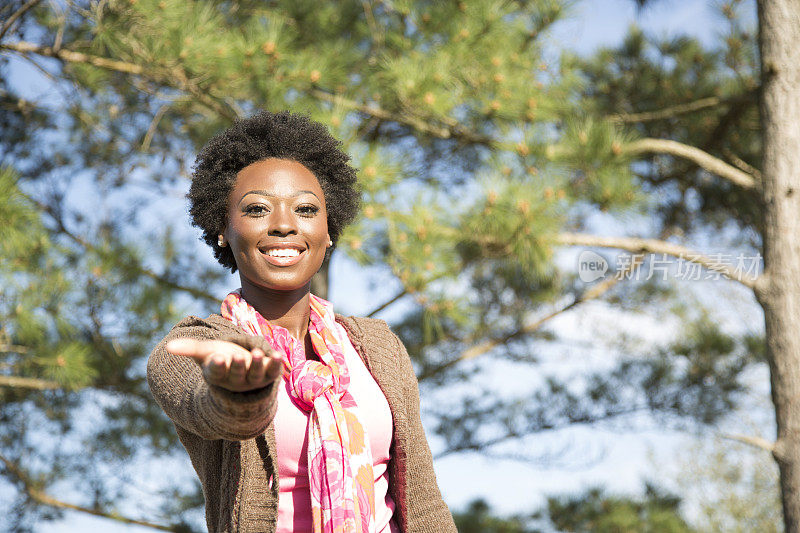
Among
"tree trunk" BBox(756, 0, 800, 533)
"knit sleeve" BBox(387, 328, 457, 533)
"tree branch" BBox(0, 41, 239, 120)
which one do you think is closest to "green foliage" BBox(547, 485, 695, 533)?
"tree trunk" BBox(756, 0, 800, 533)

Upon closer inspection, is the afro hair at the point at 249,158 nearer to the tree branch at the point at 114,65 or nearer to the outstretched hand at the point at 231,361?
the outstretched hand at the point at 231,361

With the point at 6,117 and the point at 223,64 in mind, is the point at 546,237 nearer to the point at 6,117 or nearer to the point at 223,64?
the point at 223,64

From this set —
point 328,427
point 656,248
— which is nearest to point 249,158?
point 328,427

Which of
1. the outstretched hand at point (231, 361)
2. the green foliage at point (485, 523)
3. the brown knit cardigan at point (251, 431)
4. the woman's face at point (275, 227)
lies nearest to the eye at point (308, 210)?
the woman's face at point (275, 227)

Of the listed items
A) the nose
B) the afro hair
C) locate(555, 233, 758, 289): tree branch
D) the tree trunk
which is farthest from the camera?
locate(555, 233, 758, 289): tree branch

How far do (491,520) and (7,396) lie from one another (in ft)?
9.60

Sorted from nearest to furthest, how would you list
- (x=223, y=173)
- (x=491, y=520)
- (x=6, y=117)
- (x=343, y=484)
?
(x=343, y=484)
(x=223, y=173)
(x=6, y=117)
(x=491, y=520)

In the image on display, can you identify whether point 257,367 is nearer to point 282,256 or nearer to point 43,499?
point 282,256

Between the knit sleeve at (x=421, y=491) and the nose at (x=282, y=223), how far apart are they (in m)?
0.41

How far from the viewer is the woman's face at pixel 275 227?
1525 millimetres

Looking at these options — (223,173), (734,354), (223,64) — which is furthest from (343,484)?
(734,354)

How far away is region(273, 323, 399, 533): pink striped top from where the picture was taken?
56.6 inches

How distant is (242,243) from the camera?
1.54 m

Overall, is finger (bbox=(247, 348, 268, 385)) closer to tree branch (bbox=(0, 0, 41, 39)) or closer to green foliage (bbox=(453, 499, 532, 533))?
tree branch (bbox=(0, 0, 41, 39))
